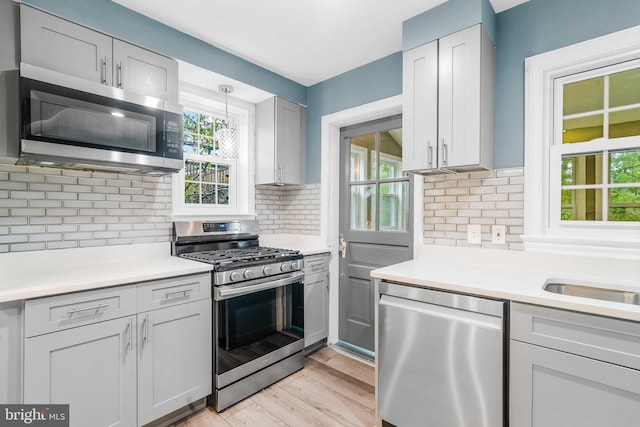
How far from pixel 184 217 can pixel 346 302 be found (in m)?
1.69

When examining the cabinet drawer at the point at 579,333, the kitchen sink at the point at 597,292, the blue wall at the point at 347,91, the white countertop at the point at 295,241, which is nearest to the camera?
the cabinet drawer at the point at 579,333

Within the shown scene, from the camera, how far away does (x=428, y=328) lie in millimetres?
1702

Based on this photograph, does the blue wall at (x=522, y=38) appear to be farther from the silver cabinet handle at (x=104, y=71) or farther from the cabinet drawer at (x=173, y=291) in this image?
the silver cabinet handle at (x=104, y=71)

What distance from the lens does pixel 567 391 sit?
134cm

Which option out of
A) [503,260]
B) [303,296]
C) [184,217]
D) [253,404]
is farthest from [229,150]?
[503,260]

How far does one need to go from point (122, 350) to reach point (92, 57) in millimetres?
1680

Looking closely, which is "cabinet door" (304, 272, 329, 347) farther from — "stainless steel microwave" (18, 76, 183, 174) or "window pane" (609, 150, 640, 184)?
"window pane" (609, 150, 640, 184)

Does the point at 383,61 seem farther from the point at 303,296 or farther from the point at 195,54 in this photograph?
the point at 303,296

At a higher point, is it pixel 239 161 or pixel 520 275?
pixel 239 161

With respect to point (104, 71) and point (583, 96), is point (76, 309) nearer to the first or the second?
point (104, 71)

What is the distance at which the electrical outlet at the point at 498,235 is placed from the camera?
205 centimetres

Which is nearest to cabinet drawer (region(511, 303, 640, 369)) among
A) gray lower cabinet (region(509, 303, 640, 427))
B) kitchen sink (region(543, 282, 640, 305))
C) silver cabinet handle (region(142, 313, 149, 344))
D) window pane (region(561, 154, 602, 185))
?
gray lower cabinet (region(509, 303, 640, 427))

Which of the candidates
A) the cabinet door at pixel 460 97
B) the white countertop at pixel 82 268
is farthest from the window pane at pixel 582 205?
the white countertop at pixel 82 268

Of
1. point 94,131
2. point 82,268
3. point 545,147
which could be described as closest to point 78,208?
point 82,268
